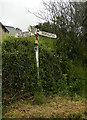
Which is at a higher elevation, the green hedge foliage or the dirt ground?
the green hedge foliage

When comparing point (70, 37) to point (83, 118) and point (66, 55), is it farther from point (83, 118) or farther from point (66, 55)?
point (83, 118)

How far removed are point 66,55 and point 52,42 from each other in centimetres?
93

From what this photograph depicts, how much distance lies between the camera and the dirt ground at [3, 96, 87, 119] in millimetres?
A: 3544

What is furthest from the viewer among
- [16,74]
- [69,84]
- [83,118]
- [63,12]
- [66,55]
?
[63,12]

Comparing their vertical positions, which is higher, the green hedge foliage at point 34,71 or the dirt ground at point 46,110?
the green hedge foliage at point 34,71

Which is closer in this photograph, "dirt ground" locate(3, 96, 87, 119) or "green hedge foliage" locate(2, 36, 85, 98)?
"dirt ground" locate(3, 96, 87, 119)

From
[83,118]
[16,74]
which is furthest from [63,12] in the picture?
[83,118]

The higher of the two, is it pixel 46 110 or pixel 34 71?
pixel 34 71

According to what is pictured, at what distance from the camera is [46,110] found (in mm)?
3867

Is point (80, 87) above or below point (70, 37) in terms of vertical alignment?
below

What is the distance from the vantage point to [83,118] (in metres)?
3.38

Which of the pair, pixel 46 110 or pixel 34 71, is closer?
pixel 46 110

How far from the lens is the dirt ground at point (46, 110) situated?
3.54 m

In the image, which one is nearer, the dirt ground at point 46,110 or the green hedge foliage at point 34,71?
the dirt ground at point 46,110
